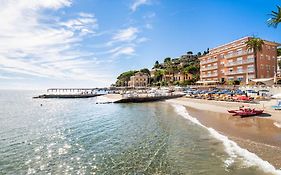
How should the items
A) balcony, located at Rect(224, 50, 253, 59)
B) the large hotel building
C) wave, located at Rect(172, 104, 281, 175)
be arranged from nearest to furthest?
wave, located at Rect(172, 104, 281, 175) → the large hotel building → balcony, located at Rect(224, 50, 253, 59)

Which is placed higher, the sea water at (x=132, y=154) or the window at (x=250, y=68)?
the window at (x=250, y=68)

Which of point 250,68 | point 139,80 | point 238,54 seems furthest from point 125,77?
point 250,68

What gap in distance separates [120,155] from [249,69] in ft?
182

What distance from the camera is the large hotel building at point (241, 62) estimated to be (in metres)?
59.9

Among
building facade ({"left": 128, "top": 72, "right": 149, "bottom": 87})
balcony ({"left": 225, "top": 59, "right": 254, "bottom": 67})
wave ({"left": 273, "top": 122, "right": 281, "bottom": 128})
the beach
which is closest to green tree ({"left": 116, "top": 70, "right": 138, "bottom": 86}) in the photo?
building facade ({"left": 128, "top": 72, "right": 149, "bottom": 87})

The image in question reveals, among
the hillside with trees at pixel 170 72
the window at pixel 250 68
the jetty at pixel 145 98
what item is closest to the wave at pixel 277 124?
the jetty at pixel 145 98

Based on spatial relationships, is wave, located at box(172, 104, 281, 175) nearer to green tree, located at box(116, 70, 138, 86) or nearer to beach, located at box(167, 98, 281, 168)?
beach, located at box(167, 98, 281, 168)

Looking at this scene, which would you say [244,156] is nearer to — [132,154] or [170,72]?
[132,154]

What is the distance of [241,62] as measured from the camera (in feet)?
205

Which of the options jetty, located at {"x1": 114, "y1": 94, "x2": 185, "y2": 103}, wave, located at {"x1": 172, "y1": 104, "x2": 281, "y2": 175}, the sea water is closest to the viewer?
wave, located at {"x1": 172, "y1": 104, "x2": 281, "y2": 175}

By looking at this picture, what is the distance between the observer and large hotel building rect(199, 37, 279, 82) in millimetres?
59875

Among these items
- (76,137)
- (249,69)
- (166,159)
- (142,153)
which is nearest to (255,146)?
(166,159)

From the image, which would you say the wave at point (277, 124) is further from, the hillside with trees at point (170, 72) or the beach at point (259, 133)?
the hillside with trees at point (170, 72)

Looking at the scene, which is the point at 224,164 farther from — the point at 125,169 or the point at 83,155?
the point at 83,155
